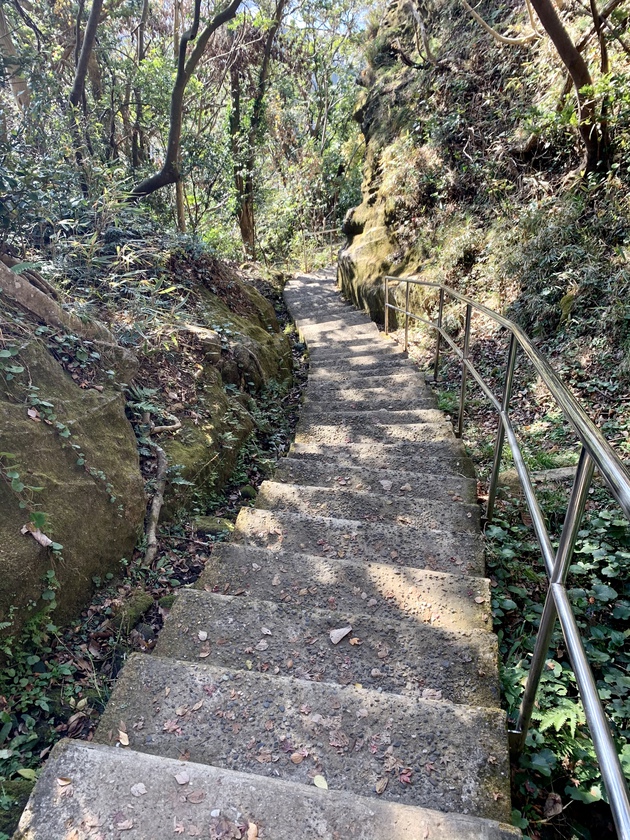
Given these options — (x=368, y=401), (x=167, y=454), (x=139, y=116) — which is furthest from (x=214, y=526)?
(x=139, y=116)

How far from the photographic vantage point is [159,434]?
314 cm

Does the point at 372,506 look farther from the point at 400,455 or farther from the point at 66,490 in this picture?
the point at 66,490

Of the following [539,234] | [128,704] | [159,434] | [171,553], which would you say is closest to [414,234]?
[539,234]

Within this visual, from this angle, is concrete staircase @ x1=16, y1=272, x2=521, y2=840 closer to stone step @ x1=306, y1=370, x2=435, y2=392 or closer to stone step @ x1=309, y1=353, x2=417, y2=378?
stone step @ x1=306, y1=370, x2=435, y2=392

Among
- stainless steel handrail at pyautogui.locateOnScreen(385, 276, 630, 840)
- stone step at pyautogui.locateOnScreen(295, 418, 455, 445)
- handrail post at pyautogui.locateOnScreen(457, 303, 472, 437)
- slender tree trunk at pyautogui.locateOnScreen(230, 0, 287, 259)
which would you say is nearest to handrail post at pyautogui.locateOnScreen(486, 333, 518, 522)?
stainless steel handrail at pyautogui.locateOnScreen(385, 276, 630, 840)

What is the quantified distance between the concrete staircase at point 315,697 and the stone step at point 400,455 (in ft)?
0.93

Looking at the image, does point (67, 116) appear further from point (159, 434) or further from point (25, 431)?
point (25, 431)

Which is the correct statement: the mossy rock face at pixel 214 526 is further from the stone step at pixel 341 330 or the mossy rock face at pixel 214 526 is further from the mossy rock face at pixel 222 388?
the stone step at pixel 341 330

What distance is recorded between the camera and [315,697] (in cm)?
156

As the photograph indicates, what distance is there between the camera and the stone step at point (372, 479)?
9.81 feet

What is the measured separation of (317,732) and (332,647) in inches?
15.7

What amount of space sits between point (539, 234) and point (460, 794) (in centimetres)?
503

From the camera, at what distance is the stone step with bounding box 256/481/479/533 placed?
2672 millimetres

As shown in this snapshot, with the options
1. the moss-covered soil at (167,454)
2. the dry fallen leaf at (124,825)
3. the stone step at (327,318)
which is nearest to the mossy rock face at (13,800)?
the moss-covered soil at (167,454)
